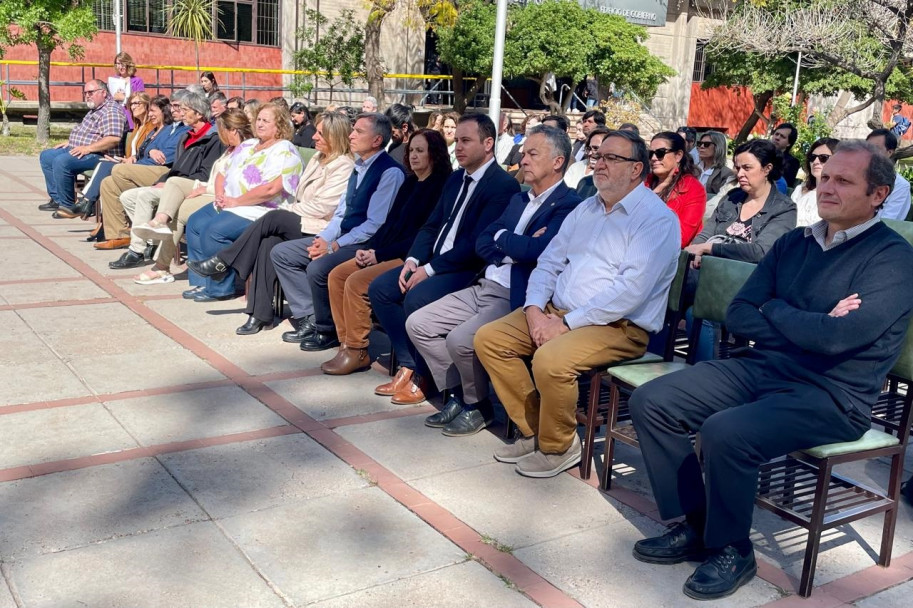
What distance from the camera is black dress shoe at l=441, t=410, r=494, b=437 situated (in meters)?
5.19

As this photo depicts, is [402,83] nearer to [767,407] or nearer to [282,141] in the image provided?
[282,141]

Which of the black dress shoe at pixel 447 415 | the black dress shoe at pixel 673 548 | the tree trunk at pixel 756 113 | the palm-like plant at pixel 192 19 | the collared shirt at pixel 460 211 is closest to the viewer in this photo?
the black dress shoe at pixel 673 548

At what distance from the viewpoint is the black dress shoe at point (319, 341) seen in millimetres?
6688

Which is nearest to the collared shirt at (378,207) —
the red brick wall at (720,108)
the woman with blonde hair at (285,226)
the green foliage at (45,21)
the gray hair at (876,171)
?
the woman with blonde hair at (285,226)

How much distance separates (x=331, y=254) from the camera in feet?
21.7

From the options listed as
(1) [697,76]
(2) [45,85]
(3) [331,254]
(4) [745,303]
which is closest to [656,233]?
(4) [745,303]

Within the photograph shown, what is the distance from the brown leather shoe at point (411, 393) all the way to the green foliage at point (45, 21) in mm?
14803

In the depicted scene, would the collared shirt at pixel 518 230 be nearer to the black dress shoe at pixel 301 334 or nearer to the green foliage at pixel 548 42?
the black dress shoe at pixel 301 334

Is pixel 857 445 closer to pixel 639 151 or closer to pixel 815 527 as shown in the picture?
pixel 815 527

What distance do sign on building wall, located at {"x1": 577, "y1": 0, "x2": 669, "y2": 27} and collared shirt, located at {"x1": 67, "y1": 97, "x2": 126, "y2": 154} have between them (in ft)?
59.4

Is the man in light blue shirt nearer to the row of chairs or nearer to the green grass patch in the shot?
the row of chairs

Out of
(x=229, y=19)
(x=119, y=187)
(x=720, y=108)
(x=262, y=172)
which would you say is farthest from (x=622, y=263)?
(x=720, y=108)

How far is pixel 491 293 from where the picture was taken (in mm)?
5426

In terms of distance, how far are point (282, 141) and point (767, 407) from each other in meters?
5.13
